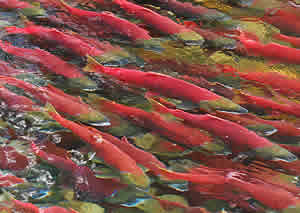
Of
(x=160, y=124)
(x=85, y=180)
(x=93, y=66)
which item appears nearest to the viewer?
(x=85, y=180)

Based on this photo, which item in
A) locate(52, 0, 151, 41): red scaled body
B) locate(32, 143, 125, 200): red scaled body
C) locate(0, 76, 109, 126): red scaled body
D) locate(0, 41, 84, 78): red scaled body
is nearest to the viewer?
locate(32, 143, 125, 200): red scaled body

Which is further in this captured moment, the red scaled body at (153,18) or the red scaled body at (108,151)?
the red scaled body at (153,18)

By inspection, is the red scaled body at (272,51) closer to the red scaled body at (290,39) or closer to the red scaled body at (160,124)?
the red scaled body at (290,39)

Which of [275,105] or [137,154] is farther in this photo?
[275,105]

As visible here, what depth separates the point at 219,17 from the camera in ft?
4.06

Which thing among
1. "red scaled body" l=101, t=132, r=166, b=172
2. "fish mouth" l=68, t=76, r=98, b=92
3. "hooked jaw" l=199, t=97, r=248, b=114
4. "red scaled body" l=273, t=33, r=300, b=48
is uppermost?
"red scaled body" l=273, t=33, r=300, b=48

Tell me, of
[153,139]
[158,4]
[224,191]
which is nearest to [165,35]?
[158,4]

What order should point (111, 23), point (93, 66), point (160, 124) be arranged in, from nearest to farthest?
point (160, 124) → point (93, 66) → point (111, 23)

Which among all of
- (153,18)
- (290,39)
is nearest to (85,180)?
(153,18)

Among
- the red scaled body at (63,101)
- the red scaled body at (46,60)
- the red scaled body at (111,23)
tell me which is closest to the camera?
the red scaled body at (63,101)

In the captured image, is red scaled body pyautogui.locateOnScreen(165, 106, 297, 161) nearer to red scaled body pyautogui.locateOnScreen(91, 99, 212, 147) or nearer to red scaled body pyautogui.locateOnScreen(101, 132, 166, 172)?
red scaled body pyautogui.locateOnScreen(91, 99, 212, 147)

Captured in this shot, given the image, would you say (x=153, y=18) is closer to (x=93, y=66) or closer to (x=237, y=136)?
(x=93, y=66)

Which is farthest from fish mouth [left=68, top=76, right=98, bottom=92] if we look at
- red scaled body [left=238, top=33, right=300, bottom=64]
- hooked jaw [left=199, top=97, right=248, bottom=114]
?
red scaled body [left=238, top=33, right=300, bottom=64]

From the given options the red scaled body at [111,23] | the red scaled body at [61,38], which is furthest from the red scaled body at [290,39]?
the red scaled body at [61,38]
